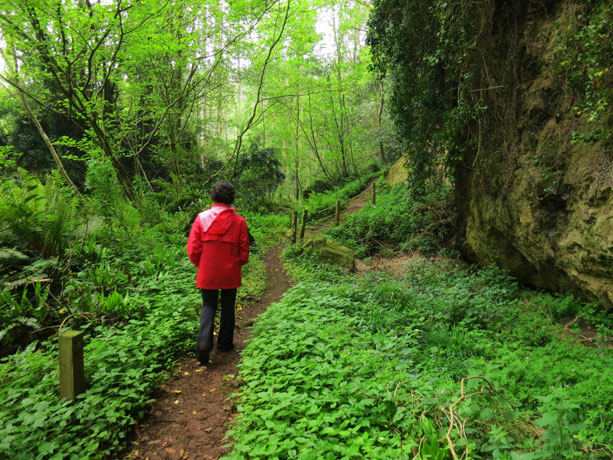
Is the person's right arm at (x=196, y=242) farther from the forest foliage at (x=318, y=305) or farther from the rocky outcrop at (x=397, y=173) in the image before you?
the rocky outcrop at (x=397, y=173)

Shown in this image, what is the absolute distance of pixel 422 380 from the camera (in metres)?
2.73

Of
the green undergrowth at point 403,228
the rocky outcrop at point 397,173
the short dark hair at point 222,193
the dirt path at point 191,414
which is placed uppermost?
the rocky outcrop at point 397,173

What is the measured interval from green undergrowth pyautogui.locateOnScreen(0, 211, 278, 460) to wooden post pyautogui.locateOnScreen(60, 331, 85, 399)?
10 cm

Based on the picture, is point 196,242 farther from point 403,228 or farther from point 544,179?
point 403,228

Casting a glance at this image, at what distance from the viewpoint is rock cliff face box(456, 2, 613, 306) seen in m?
4.22

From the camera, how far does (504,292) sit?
18.3 ft

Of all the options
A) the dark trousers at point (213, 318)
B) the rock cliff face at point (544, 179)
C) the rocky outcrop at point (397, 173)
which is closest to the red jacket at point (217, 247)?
the dark trousers at point (213, 318)

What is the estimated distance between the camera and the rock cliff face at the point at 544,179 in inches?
166

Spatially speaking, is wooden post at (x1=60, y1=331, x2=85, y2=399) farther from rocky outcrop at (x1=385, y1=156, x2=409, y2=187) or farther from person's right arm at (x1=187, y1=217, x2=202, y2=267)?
rocky outcrop at (x1=385, y1=156, x2=409, y2=187)

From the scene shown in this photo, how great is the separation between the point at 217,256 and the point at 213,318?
80 cm

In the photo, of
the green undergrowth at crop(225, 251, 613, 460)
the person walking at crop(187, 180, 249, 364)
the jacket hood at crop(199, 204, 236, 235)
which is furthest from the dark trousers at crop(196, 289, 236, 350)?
the jacket hood at crop(199, 204, 236, 235)

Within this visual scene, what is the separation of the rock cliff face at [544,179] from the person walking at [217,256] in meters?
4.69

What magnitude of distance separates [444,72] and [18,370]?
8.89 meters

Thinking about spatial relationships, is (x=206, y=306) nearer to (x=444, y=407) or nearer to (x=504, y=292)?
(x=444, y=407)
